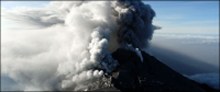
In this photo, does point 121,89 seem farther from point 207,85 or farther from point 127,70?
point 207,85

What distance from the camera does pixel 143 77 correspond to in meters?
144

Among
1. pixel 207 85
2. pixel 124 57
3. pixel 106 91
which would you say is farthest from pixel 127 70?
pixel 207 85

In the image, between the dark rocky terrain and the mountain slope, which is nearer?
the dark rocky terrain

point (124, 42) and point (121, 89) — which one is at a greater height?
point (124, 42)

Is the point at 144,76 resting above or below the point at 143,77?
above

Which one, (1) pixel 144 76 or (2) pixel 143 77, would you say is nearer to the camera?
(2) pixel 143 77

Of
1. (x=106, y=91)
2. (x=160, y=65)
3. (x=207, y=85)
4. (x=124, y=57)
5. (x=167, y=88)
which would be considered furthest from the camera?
(x=207, y=85)

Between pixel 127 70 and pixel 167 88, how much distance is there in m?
15.6

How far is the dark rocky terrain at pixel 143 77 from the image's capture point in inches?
5394

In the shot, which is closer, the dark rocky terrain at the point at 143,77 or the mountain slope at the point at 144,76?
the dark rocky terrain at the point at 143,77

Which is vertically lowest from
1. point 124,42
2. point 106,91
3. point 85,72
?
point 106,91

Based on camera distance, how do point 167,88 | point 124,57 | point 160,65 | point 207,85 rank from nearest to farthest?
1. point 167,88
2. point 124,57
3. point 160,65
4. point 207,85

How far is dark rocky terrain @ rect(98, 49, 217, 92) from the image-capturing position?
137 metres

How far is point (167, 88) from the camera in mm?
140125
